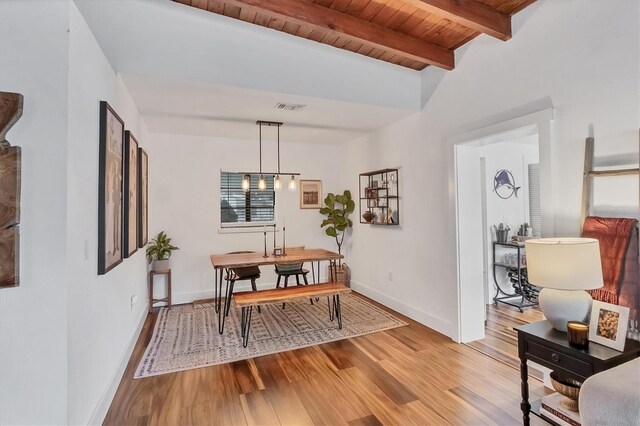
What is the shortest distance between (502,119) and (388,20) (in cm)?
134

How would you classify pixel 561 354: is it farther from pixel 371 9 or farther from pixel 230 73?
pixel 230 73

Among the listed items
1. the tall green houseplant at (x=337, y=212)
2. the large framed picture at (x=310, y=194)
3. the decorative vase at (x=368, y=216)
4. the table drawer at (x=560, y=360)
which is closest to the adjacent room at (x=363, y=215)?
the table drawer at (x=560, y=360)

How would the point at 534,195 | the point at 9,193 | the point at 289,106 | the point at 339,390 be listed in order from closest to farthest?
the point at 9,193, the point at 339,390, the point at 289,106, the point at 534,195

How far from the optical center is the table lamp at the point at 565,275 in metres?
1.71

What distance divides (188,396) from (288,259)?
1.74 metres

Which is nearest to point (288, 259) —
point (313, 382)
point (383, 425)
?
point (313, 382)

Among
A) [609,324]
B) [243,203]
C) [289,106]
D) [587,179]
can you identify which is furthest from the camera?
[243,203]

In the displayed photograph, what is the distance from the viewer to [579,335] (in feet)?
5.57

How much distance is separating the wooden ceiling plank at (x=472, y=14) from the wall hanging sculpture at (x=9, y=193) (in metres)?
2.49

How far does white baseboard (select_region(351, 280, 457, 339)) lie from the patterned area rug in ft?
0.63

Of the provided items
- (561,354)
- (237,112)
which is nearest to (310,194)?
(237,112)

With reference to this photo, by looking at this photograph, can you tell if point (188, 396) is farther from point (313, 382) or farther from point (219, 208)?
point (219, 208)

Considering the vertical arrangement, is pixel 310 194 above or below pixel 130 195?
above

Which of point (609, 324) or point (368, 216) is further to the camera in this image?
point (368, 216)
